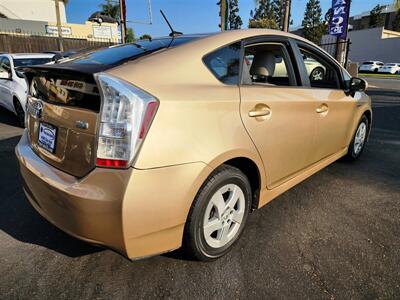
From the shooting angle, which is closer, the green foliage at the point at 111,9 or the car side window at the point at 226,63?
the car side window at the point at 226,63

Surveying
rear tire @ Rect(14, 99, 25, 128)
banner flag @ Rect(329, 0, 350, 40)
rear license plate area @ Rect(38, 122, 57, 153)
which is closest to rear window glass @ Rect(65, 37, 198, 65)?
rear license plate area @ Rect(38, 122, 57, 153)

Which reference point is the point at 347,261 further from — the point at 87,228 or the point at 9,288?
the point at 9,288

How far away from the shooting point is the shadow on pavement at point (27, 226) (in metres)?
2.51

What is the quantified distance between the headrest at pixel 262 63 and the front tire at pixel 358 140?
5.93 feet

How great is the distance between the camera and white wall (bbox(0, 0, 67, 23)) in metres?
35.5

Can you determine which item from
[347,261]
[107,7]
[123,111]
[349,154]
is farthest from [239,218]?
[107,7]

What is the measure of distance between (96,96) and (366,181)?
326 cm

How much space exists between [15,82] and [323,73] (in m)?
5.67

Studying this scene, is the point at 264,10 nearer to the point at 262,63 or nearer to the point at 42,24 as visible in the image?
the point at 42,24

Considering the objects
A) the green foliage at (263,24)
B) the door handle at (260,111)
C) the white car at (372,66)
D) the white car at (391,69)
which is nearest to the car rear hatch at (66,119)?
the door handle at (260,111)

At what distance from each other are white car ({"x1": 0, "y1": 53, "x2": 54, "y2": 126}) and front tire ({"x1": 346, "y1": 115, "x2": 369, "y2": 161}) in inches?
219

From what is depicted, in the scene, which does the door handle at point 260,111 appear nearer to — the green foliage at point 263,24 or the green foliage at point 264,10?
the green foliage at point 263,24

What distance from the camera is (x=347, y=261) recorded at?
2.35m

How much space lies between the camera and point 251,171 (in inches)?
97.5
